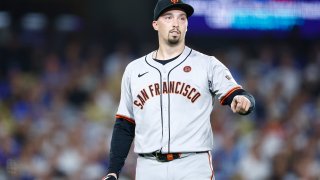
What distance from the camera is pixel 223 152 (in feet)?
28.8

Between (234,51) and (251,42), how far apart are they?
0.28m

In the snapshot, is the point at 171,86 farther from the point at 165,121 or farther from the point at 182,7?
the point at 182,7

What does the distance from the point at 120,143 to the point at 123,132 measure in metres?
0.08

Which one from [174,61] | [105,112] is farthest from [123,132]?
[105,112]

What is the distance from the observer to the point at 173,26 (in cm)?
427

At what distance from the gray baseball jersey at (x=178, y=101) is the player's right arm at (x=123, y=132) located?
7 cm

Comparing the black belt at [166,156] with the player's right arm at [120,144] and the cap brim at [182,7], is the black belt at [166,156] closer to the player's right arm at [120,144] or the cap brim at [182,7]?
the player's right arm at [120,144]

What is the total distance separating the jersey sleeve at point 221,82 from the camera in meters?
4.13

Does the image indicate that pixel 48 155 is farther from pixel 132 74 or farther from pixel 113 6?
pixel 132 74

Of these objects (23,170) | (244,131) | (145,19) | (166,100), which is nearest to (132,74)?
(166,100)

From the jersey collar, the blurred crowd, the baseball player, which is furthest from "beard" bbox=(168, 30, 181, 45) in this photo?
the blurred crowd

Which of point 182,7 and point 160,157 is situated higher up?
point 182,7

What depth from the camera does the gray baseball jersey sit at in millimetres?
4156

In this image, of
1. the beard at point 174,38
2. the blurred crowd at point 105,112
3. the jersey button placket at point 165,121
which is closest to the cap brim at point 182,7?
the beard at point 174,38
